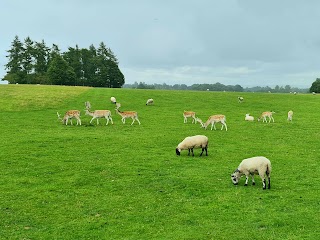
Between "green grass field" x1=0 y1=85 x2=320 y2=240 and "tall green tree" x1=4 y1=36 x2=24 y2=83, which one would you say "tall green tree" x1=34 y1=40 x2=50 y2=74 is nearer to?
"tall green tree" x1=4 y1=36 x2=24 y2=83

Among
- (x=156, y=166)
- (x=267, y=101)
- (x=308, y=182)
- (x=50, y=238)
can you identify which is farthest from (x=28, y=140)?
(x=267, y=101)

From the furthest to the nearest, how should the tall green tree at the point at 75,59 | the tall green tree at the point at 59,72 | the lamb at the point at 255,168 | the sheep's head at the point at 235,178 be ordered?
the tall green tree at the point at 75,59
the tall green tree at the point at 59,72
the sheep's head at the point at 235,178
the lamb at the point at 255,168

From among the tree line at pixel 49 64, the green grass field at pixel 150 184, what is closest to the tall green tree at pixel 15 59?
the tree line at pixel 49 64

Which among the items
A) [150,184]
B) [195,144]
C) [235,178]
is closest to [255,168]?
[235,178]

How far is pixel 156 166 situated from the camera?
21281 millimetres

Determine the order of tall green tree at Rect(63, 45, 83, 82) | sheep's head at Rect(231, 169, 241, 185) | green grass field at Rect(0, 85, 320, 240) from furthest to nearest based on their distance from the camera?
tall green tree at Rect(63, 45, 83, 82) → sheep's head at Rect(231, 169, 241, 185) → green grass field at Rect(0, 85, 320, 240)

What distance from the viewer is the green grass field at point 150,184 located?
42.5 feet

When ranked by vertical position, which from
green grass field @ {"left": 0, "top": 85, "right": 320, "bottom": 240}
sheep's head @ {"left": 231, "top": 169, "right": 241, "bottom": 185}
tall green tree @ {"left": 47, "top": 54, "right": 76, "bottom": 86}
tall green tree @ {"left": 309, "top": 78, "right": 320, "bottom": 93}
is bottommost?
green grass field @ {"left": 0, "top": 85, "right": 320, "bottom": 240}

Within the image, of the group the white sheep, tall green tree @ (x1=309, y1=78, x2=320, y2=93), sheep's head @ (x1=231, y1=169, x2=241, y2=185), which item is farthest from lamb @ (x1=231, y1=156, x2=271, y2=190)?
tall green tree @ (x1=309, y1=78, x2=320, y2=93)

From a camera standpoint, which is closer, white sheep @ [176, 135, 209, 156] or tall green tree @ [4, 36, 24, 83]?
white sheep @ [176, 135, 209, 156]

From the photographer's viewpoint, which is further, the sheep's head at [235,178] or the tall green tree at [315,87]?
the tall green tree at [315,87]

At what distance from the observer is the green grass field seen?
42.5ft

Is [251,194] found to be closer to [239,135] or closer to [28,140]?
[239,135]

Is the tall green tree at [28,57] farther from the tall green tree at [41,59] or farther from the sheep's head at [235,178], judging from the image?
the sheep's head at [235,178]
